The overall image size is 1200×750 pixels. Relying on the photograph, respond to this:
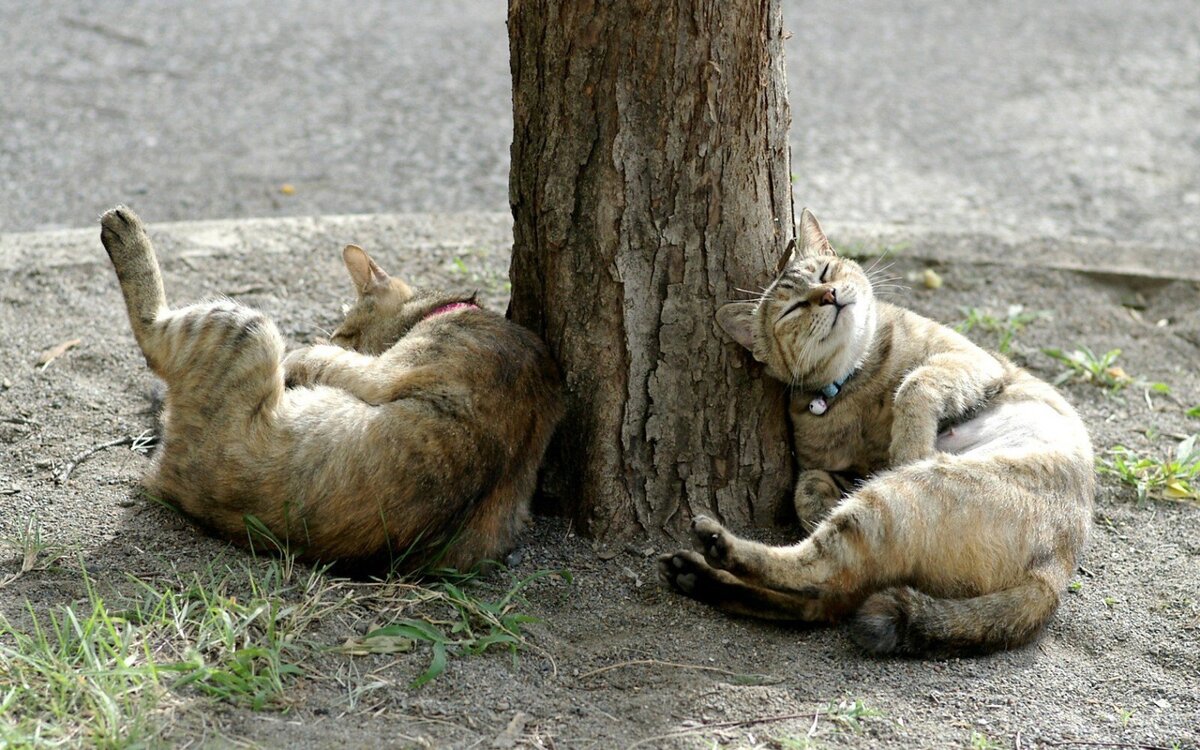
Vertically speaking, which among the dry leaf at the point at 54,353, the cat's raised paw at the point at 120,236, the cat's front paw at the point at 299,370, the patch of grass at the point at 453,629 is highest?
the cat's raised paw at the point at 120,236

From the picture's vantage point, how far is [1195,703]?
3.53 metres

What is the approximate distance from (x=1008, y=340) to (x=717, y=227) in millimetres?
2342

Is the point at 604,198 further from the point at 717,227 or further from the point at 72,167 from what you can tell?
the point at 72,167

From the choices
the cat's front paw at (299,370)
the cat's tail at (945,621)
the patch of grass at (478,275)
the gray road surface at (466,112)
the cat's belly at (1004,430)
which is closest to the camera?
the cat's tail at (945,621)

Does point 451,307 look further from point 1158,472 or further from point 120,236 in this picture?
point 1158,472

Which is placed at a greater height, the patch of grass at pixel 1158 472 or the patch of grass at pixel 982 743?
the patch of grass at pixel 1158 472

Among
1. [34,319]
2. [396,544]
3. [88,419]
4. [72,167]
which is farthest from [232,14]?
[396,544]

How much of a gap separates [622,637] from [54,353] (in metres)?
2.97

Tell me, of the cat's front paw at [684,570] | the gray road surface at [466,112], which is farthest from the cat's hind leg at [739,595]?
the gray road surface at [466,112]

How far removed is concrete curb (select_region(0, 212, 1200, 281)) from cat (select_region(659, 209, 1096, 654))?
210 centimetres

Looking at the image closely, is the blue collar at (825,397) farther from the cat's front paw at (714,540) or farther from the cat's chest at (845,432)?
the cat's front paw at (714,540)

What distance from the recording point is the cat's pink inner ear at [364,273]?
4840 millimetres

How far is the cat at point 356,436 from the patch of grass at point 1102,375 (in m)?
2.79

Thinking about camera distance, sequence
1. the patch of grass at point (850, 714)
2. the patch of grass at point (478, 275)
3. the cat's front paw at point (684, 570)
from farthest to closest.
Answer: the patch of grass at point (478, 275), the cat's front paw at point (684, 570), the patch of grass at point (850, 714)
